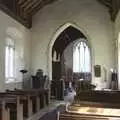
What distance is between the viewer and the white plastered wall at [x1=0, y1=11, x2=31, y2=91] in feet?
29.9

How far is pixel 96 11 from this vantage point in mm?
12039

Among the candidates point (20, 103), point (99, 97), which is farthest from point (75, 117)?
point (20, 103)

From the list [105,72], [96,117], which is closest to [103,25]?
[105,72]

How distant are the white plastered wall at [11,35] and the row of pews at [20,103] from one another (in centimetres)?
143

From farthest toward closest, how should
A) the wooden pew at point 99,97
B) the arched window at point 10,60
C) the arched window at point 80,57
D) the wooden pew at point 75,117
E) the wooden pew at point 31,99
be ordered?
the arched window at point 80,57
the arched window at point 10,60
the wooden pew at point 31,99
the wooden pew at point 99,97
the wooden pew at point 75,117

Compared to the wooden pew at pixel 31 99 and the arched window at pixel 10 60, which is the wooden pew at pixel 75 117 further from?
the arched window at pixel 10 60

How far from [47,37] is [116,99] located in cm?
799

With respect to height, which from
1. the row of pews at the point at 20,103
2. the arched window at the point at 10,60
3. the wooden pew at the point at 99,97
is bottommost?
the row of pews at the point at 20,103

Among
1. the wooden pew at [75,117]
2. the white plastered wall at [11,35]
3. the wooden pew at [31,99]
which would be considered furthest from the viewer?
the white plastered wall at [11,35]

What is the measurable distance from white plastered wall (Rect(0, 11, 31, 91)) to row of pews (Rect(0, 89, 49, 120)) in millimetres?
1429

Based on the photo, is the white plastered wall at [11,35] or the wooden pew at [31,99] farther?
the white plastered wall at [11,35]

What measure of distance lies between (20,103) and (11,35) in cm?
408

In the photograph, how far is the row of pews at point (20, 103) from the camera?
203 inches

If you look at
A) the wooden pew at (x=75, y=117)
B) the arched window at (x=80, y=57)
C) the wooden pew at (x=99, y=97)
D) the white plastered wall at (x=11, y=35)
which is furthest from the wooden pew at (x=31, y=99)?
the arched window at (x=80, y=57)
